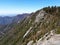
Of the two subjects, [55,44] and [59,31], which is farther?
[59,31]

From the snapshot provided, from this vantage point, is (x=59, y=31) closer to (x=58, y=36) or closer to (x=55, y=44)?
(x=58, y=36)

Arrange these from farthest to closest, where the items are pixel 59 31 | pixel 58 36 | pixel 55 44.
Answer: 1. pixel 59 31
2. pixel 58 36
3. pixel 55 44

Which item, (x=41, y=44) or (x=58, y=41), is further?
(x=41, y=44)

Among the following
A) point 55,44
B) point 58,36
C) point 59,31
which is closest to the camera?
point 55,44

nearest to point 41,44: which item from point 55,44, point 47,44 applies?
point 47,44

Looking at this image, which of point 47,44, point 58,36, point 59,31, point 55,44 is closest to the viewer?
point 55,44

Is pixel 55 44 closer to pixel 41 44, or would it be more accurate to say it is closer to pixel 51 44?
pixel 51 44

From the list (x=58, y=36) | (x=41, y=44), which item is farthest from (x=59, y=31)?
(x=41, y=44)

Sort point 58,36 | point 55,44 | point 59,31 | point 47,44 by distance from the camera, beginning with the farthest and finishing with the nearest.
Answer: point 59,31, point 58,36, point 47,44, point 55,44
